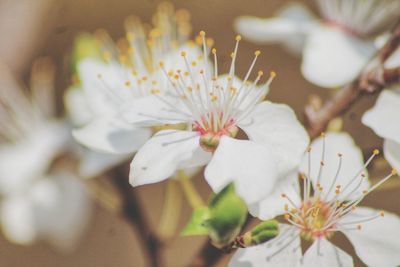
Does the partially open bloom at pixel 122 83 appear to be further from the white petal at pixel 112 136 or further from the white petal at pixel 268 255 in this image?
the white petal at pixel 268 255

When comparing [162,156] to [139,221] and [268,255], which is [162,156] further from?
[139,221]

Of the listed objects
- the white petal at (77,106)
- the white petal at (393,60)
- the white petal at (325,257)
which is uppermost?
the white petal at (393,60)

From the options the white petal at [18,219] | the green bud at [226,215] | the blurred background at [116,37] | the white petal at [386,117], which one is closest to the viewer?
the green bud at [226,215]

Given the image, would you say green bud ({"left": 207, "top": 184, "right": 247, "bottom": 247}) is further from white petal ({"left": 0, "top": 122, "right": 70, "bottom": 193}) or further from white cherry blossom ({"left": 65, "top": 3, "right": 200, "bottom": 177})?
white petal ({"left": 0, "top": 122, "right": 70, "bottom": 193})

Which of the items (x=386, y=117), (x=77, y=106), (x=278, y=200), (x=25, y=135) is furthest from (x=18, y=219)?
(x=386, y=117)

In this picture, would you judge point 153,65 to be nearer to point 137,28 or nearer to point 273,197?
point 137,28

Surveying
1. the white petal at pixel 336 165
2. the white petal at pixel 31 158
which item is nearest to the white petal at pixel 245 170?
A: the white petal at pixel 336 165

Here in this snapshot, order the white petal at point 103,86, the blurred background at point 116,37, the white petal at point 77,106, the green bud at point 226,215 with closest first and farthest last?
the green bud at point 226,215 → the white petal at point 103,86 → the white petal at point 77,106 → the blurred background at point 116,37
